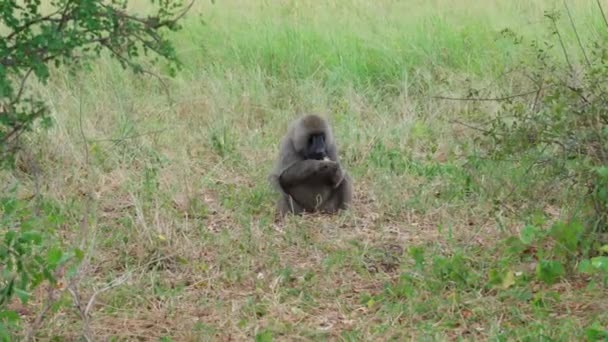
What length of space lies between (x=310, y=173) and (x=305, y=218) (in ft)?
1.25

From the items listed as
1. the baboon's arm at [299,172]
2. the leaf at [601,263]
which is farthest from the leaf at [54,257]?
the baboon's arm at [299,172]

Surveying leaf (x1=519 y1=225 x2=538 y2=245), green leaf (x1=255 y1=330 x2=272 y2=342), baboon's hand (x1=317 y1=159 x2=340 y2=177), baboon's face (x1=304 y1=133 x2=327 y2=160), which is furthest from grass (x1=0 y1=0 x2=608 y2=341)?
baboon's face (x1=304 y1=133 x2=327 y2=160)

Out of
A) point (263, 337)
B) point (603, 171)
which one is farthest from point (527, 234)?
point (263, 337)

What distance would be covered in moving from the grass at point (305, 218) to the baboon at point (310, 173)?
0.19 meters

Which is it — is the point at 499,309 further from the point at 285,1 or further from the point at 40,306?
the point at 285,1

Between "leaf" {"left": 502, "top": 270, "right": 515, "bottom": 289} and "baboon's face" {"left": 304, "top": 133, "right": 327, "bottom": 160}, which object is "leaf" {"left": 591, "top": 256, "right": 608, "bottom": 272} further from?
"baboon's face" {"left": 304, "top": 133, "right": 327, "bottom": 160}

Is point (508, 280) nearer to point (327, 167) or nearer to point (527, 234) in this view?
point (527, 234)

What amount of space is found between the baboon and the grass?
195 mm

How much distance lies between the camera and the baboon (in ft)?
23.7

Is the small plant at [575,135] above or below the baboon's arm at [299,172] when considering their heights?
above

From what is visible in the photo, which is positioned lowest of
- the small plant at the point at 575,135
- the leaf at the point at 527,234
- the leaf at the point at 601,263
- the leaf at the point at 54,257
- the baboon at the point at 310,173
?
the baboon at the point at 310,173

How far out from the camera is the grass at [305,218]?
5.07 m

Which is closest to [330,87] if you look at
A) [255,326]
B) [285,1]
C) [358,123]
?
[358,123]

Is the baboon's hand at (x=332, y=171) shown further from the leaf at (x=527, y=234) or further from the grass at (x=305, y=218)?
the leaf at (x=527, y=234)
